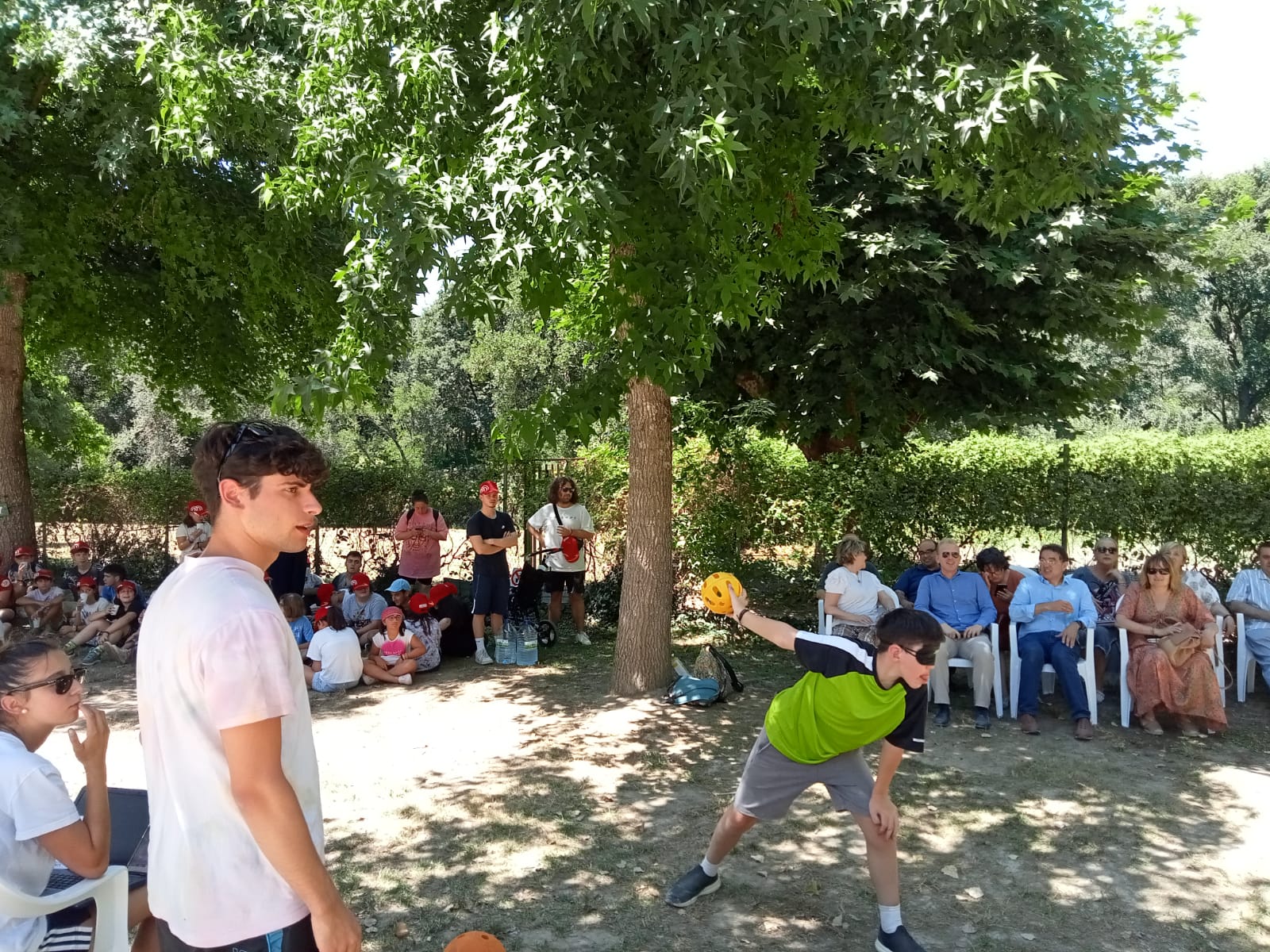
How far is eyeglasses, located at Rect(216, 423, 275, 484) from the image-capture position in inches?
78.5

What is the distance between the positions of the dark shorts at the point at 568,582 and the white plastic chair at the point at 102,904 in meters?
7.08

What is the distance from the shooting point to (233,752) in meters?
1.75

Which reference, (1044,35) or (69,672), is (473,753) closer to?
(69,672)

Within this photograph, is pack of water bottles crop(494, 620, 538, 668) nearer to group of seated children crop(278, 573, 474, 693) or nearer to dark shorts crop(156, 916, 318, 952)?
group of seated children crop(278, 573, 474, 693)

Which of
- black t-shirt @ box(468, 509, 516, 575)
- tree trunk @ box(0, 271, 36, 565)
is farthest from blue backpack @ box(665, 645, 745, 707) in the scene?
tree trunk @ box(0, 271, 36, 565)

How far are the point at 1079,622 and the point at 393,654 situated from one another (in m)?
5.69

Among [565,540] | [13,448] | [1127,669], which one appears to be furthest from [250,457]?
[13,448]

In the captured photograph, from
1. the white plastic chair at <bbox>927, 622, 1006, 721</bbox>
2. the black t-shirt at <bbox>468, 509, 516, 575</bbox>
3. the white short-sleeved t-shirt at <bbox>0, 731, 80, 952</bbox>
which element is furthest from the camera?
the black t-shirt at <bbox>468, 509, 516, 575</bbox>

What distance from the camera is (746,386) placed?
1157cm

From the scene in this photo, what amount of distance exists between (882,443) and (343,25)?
7.49 metres

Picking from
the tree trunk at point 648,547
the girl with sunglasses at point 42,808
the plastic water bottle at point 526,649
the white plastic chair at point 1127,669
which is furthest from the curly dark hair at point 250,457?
the plastic water bottle at point 526,649

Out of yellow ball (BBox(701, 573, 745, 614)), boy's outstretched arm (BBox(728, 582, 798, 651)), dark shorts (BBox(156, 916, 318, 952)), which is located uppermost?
yellow ball (BBox(701, 573, 745, 614))

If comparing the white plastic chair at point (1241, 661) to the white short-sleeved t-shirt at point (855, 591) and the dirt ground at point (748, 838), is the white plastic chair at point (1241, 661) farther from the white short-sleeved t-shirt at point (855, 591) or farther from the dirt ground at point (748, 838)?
the white short-sleeved t-shirt at point (855, 591)

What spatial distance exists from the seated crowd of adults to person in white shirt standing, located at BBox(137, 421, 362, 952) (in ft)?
18.9
